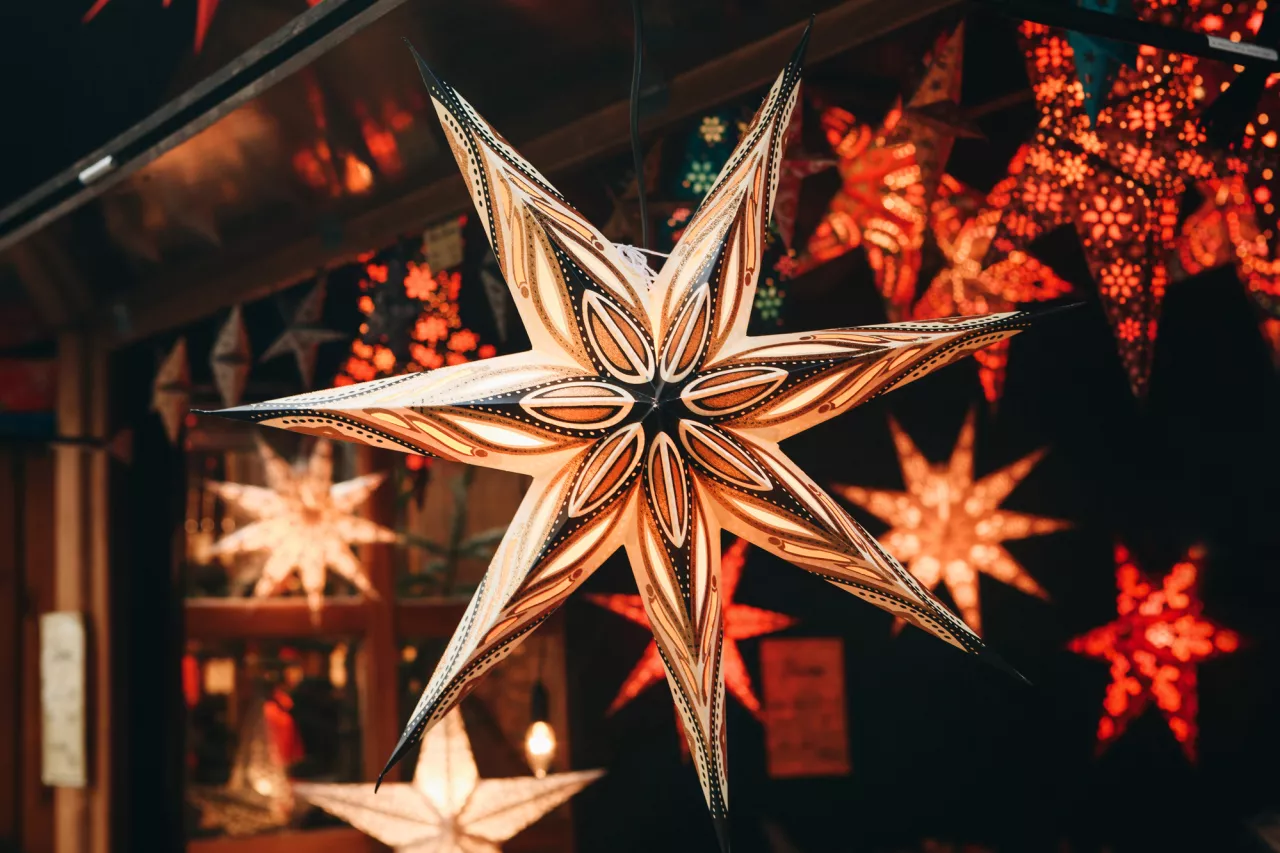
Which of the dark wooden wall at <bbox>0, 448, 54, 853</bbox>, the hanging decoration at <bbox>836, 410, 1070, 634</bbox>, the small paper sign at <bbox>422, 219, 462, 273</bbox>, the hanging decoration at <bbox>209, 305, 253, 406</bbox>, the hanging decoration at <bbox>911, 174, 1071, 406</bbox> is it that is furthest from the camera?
the dark wooden wall at <bbox>0, 448, 54, 853</bbox>

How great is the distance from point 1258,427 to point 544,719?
2.61m

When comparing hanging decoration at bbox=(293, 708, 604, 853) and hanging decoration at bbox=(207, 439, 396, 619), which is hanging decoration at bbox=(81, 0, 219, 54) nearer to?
hanging decoration at bbox=(207, 439, 396, 619)

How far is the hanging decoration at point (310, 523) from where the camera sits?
→ 13.6 feet

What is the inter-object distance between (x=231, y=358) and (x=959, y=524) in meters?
2.51

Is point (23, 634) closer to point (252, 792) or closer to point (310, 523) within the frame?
point (252, 792)

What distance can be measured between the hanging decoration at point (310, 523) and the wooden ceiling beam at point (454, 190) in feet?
2.35

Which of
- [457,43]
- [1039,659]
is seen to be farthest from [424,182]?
[1039,659]

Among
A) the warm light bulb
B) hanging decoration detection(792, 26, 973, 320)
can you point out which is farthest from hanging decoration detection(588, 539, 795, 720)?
hanging decoration detection(792, 26, 973, 320)

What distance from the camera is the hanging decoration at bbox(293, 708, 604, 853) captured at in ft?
8.71

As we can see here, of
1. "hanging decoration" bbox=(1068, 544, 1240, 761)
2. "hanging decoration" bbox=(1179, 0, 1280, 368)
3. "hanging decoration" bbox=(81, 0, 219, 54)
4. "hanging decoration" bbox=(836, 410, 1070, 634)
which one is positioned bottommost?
"hanging decoration" bbox=(1068, 544, 1240, 761)

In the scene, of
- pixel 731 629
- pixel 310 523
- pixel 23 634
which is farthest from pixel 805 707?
pixel 23 634

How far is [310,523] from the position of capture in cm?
416

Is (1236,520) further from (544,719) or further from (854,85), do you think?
(544,719)

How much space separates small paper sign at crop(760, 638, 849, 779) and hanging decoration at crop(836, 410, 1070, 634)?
0.46m
